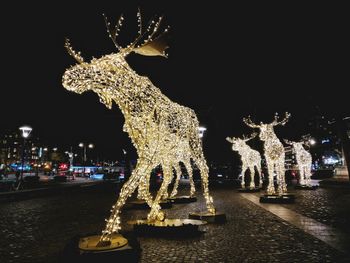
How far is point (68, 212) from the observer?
1187 centimetres

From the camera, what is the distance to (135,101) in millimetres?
6965

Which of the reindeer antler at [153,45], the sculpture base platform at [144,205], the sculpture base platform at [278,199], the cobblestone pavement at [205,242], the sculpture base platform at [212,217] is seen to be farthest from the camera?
the sculpture base platform at [278,199]

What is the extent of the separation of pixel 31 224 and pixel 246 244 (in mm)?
6246

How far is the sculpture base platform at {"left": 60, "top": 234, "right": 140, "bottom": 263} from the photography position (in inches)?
197

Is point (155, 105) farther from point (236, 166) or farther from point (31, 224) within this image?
point (236, 166)

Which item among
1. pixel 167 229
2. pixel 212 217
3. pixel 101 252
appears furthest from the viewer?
pixel 212 217

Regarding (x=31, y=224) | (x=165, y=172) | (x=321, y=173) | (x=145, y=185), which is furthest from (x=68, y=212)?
(x=321, y=173)

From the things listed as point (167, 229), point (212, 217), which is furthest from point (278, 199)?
point (167, 229)

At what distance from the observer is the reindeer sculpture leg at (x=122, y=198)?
558 cm

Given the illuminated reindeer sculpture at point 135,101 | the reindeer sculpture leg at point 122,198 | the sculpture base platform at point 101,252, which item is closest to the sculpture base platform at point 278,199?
the illuminated reindeer sculpture at point 135,101

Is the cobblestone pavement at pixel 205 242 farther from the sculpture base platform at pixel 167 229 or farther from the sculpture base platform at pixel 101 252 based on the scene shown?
the sculpture base platform at pixel 101 252

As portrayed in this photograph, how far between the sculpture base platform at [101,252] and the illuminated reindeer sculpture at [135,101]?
0.64ft

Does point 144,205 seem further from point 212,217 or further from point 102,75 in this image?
point 102,75

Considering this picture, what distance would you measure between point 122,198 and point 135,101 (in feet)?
7.04
